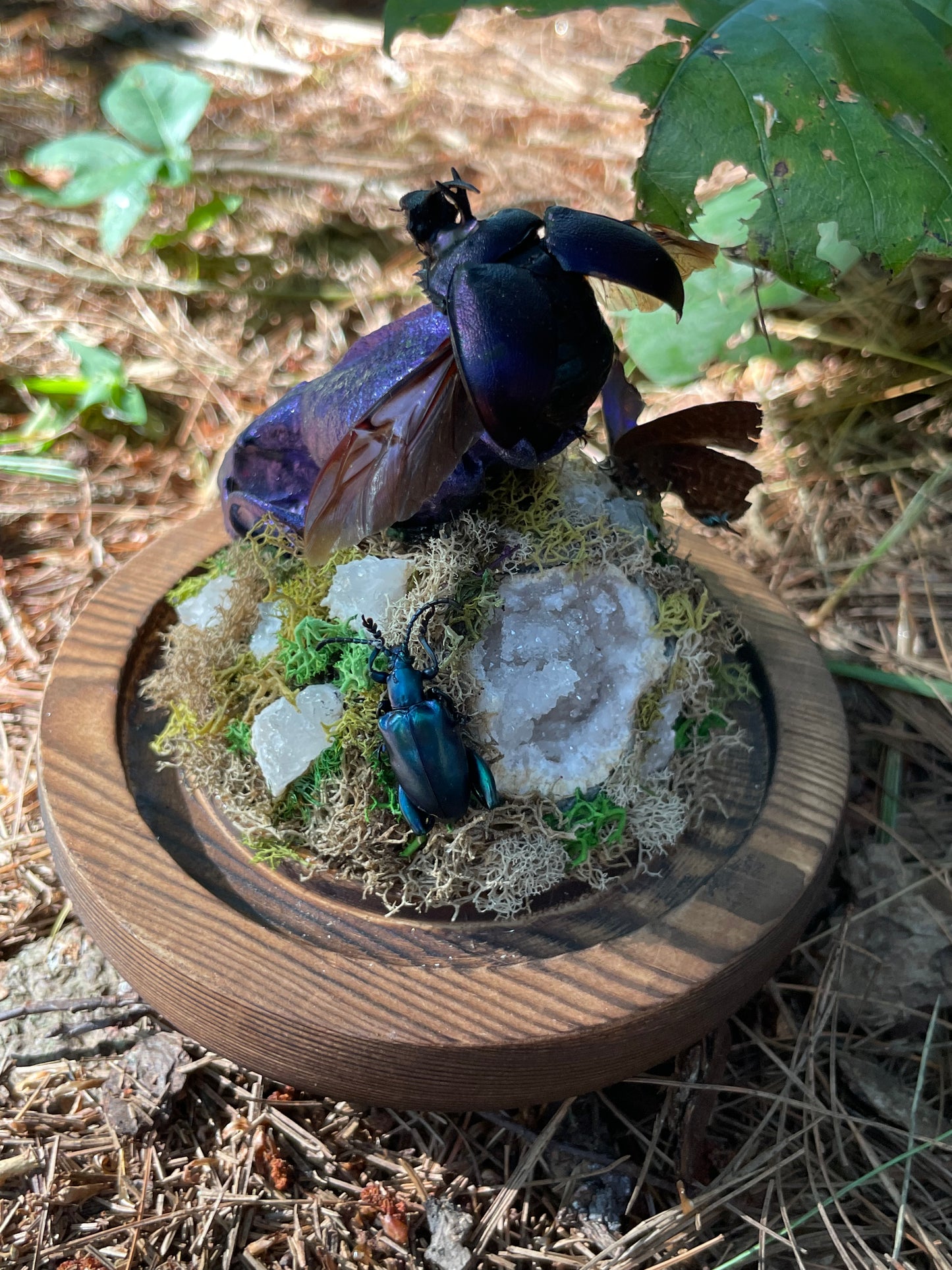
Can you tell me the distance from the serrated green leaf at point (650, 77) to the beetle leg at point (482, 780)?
41.1 inches

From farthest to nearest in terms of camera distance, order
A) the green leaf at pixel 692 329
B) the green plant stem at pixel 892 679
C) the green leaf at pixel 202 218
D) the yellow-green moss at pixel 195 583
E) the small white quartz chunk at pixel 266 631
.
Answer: the green leaf at pixel 202 218, the green leaf at pixel 692 329, the green plant stem at pixel 892 679, the yellow-green moss at pixel 195 583, the small white quartz chunk at pixel 266 631

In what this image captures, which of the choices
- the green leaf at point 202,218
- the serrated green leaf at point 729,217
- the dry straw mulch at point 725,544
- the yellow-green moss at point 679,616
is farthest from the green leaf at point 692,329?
the green leaf at point 202,218

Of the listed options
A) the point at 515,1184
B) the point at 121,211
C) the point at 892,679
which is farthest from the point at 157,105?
the point at 515,1184

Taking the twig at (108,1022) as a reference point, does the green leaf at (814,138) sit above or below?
above

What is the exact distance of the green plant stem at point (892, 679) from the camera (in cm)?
204

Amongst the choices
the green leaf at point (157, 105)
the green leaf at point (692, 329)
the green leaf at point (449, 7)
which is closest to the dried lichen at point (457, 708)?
the green leaf at point (692, 329)

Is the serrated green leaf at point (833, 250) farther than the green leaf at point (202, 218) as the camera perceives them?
No

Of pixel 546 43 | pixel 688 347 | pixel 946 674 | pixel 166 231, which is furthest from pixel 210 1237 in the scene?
pixel 546 43

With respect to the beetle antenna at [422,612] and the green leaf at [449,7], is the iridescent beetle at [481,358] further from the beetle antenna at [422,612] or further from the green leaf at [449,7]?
the green leaf at [449,7]

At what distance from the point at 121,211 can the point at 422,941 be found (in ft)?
8.17

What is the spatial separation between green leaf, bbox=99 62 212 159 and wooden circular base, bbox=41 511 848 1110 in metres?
2.23

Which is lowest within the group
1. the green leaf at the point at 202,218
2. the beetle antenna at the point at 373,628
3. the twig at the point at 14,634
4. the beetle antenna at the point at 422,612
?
the twig at the point at 14,634

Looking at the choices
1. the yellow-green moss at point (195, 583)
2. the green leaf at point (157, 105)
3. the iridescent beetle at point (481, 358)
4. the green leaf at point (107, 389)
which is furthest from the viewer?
the green leaf at point (157, 105)

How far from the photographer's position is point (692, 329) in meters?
2.18
